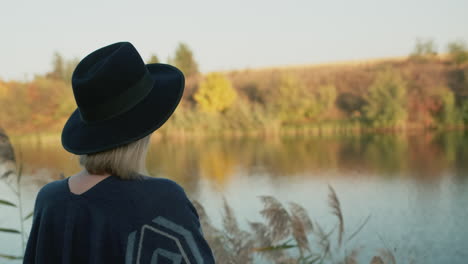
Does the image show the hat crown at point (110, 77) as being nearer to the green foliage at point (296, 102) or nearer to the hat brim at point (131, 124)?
the hat brim at point (131, 124)

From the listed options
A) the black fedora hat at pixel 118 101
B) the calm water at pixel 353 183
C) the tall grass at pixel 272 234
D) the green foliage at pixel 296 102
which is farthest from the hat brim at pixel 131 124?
the green foliage at pixel 296 102

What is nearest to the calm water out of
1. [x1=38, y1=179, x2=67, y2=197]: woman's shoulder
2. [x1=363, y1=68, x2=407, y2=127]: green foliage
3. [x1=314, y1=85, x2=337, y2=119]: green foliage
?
[x1=38, y1=179, x2=67, y2=197]: woman's shoulder

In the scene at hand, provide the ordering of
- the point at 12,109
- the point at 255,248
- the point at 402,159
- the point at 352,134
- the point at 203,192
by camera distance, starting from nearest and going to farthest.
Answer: the point at 255,248
the point at 203,192
the point at 402,159
the point at 352,134
the point at 12,109

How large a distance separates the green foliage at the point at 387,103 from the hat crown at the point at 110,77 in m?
25.3

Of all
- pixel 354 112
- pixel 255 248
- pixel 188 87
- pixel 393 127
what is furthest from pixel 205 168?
pixel 188 87

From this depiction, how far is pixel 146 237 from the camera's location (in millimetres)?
1124

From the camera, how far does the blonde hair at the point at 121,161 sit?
1.13 metres

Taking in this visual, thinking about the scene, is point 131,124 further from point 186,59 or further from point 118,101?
point 186,59

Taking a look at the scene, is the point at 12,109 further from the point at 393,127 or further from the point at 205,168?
the point at 393,127

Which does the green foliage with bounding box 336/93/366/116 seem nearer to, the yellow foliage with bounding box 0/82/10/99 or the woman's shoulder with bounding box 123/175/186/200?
the yellow foliage with bounding box 0/82/10/99

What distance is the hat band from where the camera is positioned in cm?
118

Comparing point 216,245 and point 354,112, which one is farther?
point 354,112

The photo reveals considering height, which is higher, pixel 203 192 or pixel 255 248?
pixel 255 248

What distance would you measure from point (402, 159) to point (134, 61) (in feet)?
47.4
